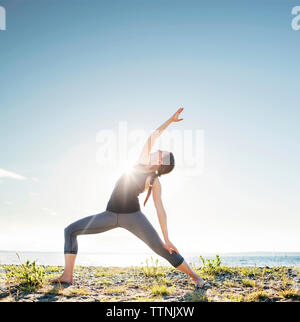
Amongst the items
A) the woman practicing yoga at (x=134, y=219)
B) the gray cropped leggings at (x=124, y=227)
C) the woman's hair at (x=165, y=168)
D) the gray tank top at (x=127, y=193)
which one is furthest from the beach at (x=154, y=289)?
the woman's hair at (x=165, y=168)

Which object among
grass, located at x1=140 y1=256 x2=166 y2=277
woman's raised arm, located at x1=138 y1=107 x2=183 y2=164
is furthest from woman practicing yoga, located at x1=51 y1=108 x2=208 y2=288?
grass, located at x1=140 y1=256 x2=166 y2=277

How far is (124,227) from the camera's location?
5211 mm

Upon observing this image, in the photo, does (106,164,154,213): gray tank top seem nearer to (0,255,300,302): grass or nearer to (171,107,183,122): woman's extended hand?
(171,107,183,122): woman's extended hand

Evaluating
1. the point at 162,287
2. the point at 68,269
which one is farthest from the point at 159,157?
the point at 68,269

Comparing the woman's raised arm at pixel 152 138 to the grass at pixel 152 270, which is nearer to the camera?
the woman's raised arm at pixel 152 138

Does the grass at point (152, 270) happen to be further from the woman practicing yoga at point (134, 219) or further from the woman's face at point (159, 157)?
the woman's face at point (159, 157)

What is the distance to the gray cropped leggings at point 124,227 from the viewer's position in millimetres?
5156

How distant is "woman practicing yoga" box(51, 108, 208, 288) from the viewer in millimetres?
5168

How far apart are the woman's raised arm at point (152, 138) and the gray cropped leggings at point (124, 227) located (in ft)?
3.33

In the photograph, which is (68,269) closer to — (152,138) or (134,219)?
(134,219)

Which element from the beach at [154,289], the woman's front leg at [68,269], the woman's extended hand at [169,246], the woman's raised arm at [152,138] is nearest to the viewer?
the beach at [154,289]

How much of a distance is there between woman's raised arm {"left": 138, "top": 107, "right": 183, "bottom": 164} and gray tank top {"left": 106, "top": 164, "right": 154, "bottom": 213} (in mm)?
306

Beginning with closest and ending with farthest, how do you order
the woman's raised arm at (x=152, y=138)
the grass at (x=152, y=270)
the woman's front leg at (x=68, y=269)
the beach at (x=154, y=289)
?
the beach at (x=154, y=289), the woman's front leg at (x=68, y=269), the woman's raised arm at (x=152, y=138), the grass at (x=152, y=270)

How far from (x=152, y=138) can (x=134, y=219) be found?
151 cm
